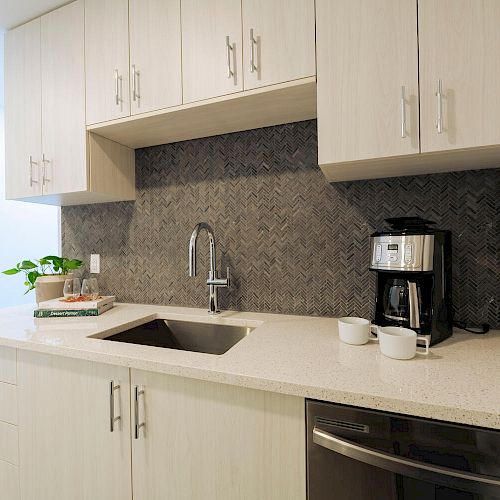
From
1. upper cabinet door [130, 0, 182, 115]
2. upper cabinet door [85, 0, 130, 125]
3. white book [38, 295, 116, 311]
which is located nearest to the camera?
upper cabinet door [130, 0, 182, 115]

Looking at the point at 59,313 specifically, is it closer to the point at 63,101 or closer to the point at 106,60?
the point at 63,101

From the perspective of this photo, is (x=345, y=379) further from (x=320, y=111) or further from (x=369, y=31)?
(x=369, y=31)

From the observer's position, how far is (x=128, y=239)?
195cm

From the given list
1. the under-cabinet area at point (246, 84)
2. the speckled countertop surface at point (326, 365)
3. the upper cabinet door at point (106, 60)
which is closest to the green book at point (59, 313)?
the speckled countertop surface at point (326, 365)

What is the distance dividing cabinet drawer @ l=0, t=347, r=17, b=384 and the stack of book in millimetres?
286

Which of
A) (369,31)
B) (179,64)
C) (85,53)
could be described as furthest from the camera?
(85,53)

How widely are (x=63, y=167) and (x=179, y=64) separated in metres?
0.79

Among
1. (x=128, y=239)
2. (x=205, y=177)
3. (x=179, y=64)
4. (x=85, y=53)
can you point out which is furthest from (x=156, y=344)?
(x=85, y=53)

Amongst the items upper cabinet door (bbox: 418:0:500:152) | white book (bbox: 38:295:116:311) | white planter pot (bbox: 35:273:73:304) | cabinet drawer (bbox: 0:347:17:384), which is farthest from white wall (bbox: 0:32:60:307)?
upper cabinet door (bbox: 418:0:500:152)

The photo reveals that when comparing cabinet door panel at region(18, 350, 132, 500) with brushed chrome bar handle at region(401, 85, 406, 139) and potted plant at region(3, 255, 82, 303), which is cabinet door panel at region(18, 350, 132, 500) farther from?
brushed chrome bar handle at region(401, 85, 406, 139)

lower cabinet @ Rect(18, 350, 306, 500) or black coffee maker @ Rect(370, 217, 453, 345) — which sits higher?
black coffee maker @ Rect(370, 217, 453, 345)

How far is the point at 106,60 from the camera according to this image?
1523 mm

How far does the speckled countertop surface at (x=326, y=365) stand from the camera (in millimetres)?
719

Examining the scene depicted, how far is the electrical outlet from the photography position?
2.04m
